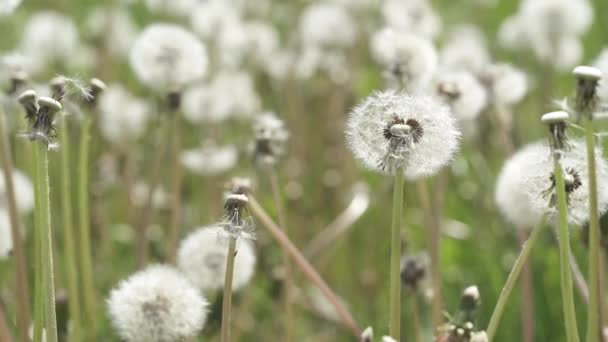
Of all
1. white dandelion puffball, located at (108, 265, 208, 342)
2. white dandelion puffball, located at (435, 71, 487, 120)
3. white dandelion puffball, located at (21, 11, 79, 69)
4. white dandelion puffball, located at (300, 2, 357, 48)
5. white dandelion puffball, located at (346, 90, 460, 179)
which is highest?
white dandelion puffball, located at (21, 11, 79, 69)

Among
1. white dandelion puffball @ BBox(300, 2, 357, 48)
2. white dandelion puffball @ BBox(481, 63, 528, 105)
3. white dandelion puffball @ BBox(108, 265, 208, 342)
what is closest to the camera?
white dandelion puffball @ BBox(108, 265, 208, 342)

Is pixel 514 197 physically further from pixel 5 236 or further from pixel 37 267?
pixel 5 236

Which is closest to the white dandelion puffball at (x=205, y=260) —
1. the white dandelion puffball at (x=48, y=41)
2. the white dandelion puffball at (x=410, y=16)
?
the white dandelion puffball at (x=410, y=16)

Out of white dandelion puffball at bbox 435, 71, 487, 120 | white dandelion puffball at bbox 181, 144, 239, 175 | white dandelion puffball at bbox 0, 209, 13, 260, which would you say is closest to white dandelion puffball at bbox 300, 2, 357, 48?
white dandelion puffball at bbox 181, 144, 239, 175

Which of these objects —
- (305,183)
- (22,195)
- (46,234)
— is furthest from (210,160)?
(46,234)

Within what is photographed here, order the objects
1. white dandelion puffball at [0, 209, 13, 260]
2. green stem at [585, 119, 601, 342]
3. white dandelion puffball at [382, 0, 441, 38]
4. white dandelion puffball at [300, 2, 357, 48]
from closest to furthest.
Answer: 1. green stem at [585, 119, 601, 342]
2. white dandelion puffball at [0, 209, 13, 260]
3. white dandelion puffball at [382, 0, 441, 38]
4. white dandelion puffball at [300, 2, 357, 48]

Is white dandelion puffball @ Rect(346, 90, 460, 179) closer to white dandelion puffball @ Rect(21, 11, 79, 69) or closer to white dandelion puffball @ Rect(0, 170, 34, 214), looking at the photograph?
white dandelion puffball @ Rect(0, 170, 34, 214)

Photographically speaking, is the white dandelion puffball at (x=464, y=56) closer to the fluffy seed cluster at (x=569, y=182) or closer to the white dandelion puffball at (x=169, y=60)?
the white dandelion puffball at (x=169, y=60)
